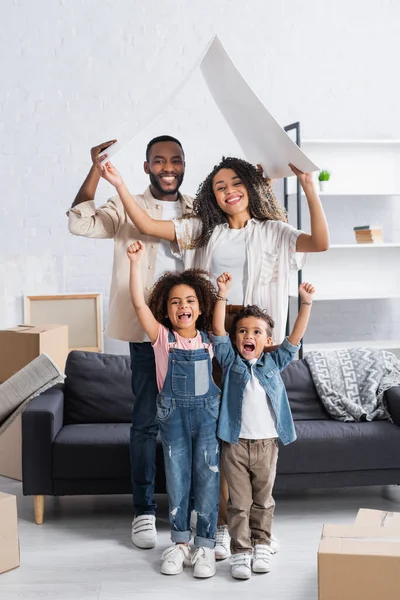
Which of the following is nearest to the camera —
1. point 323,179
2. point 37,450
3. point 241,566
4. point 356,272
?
point 241,566

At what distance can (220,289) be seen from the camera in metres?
2.76

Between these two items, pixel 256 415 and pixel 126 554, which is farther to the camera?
pixel 126 554

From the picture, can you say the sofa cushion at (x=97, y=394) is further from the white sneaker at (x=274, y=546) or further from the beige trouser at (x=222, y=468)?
the white sneaker at (x=274, y=546)

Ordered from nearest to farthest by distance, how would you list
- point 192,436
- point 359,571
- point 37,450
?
point 359,571 → point 192,436 → point 37,450

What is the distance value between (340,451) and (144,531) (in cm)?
87

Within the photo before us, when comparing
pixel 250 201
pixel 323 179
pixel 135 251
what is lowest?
pixel 135 251

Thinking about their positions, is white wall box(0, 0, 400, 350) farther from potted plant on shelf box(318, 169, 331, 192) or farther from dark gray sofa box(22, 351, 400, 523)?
dark gray sofa box(22, 351, 400, 523)

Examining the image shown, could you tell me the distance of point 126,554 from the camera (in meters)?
2.96

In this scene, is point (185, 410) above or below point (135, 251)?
below

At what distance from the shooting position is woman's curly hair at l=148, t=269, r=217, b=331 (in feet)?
9.32

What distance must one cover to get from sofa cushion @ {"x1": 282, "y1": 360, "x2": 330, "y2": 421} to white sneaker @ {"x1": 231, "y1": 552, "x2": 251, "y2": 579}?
1.02 meters

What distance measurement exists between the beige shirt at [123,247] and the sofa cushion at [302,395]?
989 mm

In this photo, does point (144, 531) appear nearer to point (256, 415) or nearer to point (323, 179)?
point (256, 415)

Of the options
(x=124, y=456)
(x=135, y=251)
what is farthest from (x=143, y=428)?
(x=135, y=251)
